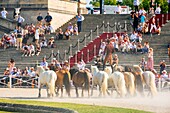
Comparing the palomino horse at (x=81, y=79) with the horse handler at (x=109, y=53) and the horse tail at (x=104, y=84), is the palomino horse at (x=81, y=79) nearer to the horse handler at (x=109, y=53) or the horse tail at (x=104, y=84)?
the horse tail at (x=104, y=84)

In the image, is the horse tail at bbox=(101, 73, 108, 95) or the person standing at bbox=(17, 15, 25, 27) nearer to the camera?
the horse tail at bbox=(101, 73, 108, 95)

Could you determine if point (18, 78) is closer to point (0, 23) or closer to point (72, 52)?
point (72, 52)

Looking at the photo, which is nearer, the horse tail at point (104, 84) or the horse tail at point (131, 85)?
the horse tail at point (104, 84)

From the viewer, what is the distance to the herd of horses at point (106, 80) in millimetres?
41156

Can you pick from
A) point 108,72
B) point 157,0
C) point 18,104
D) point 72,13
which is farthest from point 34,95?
point 157,0

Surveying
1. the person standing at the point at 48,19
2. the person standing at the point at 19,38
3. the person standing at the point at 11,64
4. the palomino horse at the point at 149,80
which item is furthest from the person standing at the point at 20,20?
the palomino horse at the point at 149,80

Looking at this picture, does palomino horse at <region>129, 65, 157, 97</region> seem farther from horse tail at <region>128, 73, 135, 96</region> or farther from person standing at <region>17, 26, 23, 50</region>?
person standing at <region>17, 26, 23, 50</region>

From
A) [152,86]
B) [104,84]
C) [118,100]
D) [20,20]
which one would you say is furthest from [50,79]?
[20,20]

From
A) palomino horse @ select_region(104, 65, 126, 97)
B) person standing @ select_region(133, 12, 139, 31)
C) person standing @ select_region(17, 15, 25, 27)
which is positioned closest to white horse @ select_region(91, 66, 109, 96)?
palomino horse @ select_region(104, 65, 126, 97)

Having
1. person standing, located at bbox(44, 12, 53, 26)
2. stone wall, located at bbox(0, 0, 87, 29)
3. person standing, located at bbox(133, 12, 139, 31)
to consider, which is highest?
stone wall, located at bbox(0, 0, 87, 29)

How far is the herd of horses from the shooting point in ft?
135

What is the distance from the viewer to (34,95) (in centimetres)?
4347

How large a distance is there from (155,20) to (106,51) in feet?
36.8

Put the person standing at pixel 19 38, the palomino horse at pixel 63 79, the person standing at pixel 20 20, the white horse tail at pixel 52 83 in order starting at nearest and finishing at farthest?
the white horse tail at pixel 52 83
the palomino horse at pixel 63 79
the person standing at pixel 19 38
the person standing at pixel 20 20
